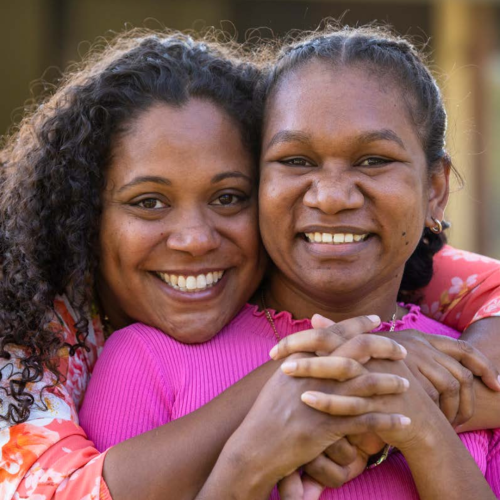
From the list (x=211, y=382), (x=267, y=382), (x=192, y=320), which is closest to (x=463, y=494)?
(x=267, y=382)

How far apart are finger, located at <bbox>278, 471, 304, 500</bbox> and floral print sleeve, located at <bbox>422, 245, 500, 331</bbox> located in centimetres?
98

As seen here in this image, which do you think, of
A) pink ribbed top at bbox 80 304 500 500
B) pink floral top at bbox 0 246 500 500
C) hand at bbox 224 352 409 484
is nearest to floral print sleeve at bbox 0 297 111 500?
pink floral top at bbox 0 246 500 500

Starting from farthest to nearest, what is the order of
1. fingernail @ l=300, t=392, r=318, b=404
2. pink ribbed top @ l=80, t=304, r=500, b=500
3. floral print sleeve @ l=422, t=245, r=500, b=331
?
floral print sleeve @ l=422, t=245, r=500, b=331, pink ribbed top @ l=80, t=304, r=500, b=500, fingernail @ l=300, t=392, r=318, b=404

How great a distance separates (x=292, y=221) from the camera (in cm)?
244

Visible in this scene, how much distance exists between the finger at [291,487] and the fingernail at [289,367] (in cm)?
27

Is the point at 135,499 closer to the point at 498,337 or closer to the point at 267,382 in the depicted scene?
the point at 267,382

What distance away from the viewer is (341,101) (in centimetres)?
237

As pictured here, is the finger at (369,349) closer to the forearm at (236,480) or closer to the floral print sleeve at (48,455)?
the forearm at (236,480)

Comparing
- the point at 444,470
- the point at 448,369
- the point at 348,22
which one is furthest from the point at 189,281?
the point at 348,22

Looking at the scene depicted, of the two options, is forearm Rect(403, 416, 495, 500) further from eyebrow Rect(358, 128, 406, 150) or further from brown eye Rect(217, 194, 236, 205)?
brown eye Rect(217, 194, 236, 205)

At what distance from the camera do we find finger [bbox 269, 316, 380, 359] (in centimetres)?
216

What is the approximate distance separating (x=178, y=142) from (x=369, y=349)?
2.81ft

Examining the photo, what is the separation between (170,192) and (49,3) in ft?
14.9

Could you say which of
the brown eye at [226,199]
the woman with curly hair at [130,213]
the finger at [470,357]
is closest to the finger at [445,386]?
the finger at [470,357]
